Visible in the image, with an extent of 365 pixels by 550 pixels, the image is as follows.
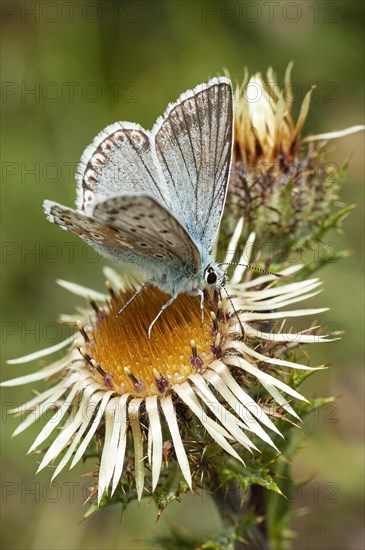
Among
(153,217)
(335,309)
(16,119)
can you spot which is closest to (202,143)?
(153,217)

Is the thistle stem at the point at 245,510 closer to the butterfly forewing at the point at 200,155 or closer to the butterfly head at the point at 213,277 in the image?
the butterfly head at the point at 213,277

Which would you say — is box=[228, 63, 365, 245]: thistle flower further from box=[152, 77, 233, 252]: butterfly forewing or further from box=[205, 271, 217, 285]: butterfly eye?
box=[205, 271, 217, 285]: butterfly eye

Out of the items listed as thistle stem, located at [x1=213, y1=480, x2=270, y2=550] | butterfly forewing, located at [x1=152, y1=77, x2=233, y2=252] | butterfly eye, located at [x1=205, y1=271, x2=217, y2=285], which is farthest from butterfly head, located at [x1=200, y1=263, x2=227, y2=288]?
thistle stem, located at [x1=213, y1=480, x2=270, y2=550]

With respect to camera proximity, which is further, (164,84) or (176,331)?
(164,84)

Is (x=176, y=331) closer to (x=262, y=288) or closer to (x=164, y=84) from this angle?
(x=262, y=288)

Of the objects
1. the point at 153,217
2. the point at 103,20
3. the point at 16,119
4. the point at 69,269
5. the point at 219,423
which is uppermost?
the point at 103,20
